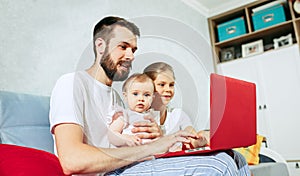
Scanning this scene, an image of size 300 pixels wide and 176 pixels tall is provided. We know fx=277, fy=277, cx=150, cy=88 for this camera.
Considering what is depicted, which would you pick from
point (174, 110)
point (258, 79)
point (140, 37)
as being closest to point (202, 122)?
point (174, 110)

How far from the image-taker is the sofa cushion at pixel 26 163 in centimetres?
70

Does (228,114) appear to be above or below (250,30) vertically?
below

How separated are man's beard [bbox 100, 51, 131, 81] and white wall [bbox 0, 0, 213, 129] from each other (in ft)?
0.12

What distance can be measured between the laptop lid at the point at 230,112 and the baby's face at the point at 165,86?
9 centimetres

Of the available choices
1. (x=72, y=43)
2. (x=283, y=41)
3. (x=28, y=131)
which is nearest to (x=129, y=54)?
(x=28, y=131)

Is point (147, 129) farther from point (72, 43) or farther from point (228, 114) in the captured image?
point (72, 43)

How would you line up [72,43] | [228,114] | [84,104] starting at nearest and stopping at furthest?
[228,114] → [84,104] → [72,43]

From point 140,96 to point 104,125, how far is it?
133mm

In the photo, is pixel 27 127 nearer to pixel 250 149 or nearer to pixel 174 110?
pixel 174 110

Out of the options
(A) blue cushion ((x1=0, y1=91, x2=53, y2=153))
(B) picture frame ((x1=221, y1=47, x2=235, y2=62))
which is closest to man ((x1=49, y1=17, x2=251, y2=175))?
(A) blue cushion ((x1=0, y1=91, x2=53, y2=153))

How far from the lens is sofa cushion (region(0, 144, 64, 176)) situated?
2.28 ft

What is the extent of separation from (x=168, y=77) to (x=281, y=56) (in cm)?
227

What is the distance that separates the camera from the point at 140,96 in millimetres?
611

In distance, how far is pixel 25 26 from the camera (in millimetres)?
1386
